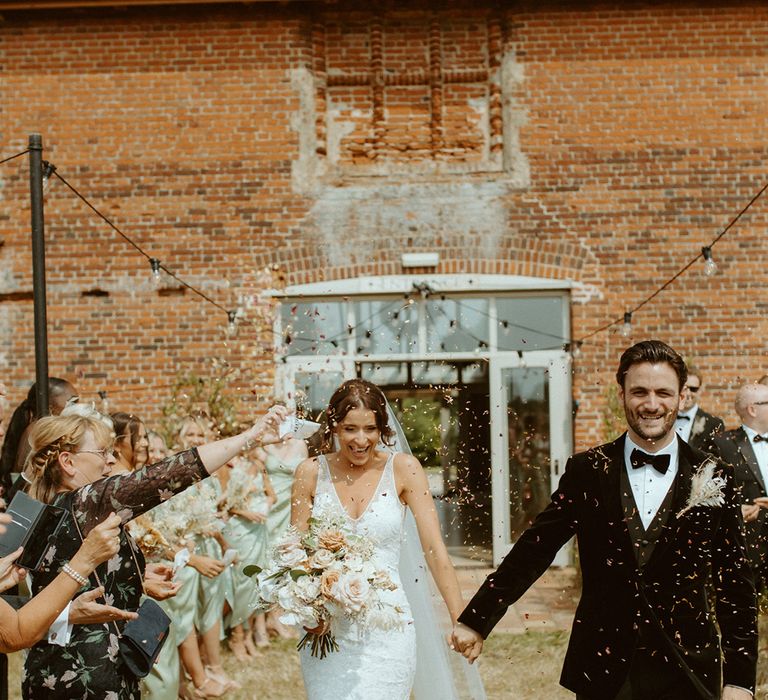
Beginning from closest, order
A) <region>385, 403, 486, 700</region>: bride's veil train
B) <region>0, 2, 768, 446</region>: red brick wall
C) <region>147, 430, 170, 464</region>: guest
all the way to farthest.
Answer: <region>385, 403, 486, 700</region>: bride's veil train
<region>147, 430, 170, 464</region>: guest
<region>0, 2, 768, 446</region>: red brick wall

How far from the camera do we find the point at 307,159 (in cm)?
1019

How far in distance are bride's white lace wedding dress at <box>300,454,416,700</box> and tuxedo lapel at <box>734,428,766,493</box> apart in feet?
9.63

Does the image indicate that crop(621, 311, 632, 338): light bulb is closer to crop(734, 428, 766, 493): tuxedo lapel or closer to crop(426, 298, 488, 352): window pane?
crop(426, 298, 488, 352): window pane

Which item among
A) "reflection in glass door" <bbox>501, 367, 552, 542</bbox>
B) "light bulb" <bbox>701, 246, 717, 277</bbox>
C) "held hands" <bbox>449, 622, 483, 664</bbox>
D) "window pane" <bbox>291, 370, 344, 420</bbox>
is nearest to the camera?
"held hands" <bbox>449, 622, 483, 664</bbox>

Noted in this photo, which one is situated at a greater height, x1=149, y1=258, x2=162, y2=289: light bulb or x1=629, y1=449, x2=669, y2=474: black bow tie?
x1=149, y1=258, x2=162, y2=289: light bulb

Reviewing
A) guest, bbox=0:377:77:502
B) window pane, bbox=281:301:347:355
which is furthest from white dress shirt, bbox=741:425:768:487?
window pane, bbox=281:301:347:355

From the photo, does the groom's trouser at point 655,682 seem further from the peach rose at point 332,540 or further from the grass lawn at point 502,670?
the grass lawn at point 502,670

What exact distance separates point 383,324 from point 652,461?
265 inches

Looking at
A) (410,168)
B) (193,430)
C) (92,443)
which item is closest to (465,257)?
(410,168)

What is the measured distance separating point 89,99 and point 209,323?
2.51m

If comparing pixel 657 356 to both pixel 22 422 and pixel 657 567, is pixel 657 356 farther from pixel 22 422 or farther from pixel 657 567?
pixel 22 422

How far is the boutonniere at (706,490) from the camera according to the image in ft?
11.3

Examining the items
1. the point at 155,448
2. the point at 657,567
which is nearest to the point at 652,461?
the point at 657,567

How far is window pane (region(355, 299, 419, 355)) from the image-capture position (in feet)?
33.3
